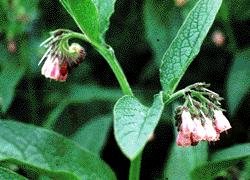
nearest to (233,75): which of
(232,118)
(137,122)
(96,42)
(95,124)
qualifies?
(232,118)

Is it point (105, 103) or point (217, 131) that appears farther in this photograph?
point (105, 103)

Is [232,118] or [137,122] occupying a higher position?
[137,122]

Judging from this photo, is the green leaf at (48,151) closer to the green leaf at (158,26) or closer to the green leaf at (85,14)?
the green leaf at (85,14)

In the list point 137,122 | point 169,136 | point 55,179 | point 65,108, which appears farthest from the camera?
point 65,108

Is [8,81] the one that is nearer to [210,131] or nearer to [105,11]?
[105,11]

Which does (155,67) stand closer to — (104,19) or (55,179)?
(104,19)

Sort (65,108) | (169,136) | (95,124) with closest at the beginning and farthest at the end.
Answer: (95,124), (169,136), (65,108)
